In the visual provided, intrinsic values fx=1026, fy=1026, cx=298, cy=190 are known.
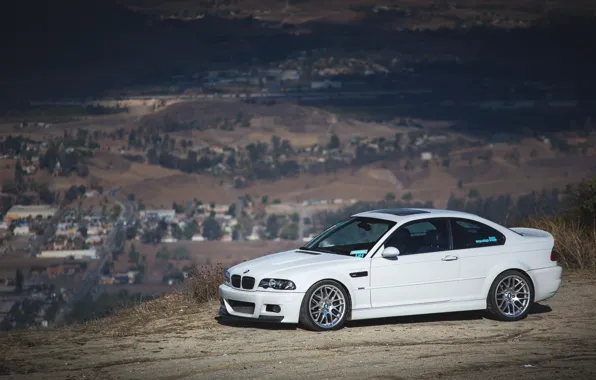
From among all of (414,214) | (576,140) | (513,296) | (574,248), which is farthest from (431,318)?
(576,140)

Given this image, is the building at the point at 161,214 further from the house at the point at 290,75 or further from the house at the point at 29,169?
the house at the point at 290,75

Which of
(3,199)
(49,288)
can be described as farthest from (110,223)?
(49,288)

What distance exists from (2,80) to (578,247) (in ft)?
507

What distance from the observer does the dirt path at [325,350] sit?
10.2 meters

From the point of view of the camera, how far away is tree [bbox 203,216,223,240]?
93.1 metres

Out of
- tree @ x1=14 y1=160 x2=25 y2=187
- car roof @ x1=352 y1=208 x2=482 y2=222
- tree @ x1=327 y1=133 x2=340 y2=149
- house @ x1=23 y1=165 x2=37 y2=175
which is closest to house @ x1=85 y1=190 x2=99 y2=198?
tree @ x1=14 y1=160 x2=25 y2=187

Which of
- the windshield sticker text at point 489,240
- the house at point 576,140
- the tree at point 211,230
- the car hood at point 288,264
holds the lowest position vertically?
the tree at point 211,230

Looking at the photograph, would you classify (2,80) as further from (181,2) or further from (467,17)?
(467,17)

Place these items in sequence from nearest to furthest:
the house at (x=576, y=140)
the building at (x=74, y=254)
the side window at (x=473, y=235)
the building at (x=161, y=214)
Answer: the side window at (x=473, y=235) → the building at (x=74, y=254) → the building at (x=161, y=214) → the house at (x=576, y=140)

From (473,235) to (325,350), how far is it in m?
2.87

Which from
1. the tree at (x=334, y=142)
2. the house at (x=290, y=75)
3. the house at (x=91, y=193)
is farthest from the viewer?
the house at (x=290, y=75)

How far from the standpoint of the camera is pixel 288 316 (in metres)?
12.1

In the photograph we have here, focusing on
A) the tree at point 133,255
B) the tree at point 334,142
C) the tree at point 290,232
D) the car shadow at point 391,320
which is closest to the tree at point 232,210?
the tree at point 290,232

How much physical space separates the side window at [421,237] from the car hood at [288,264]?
0.67m
